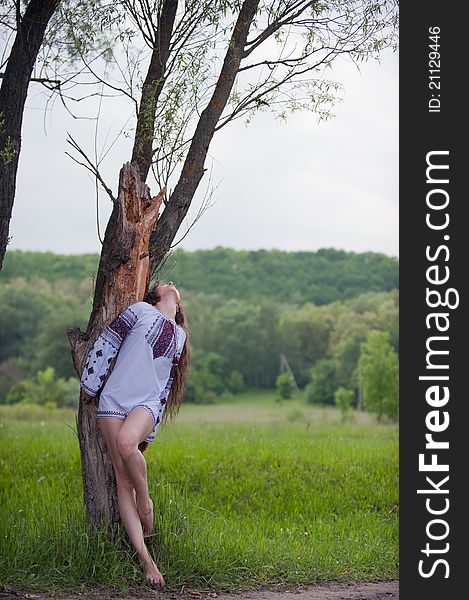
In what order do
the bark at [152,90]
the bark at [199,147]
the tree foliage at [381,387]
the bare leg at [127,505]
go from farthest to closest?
1. the tree foliage at [381,387]
2. the bark at [152,90]
3. the bark at [199,147]
4. the bare leg at [127,505]

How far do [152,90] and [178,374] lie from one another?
2.09 meters

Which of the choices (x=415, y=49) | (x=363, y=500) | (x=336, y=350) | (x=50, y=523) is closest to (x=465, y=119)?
(x=415, y=49)

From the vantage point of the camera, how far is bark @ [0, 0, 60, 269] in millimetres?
6059

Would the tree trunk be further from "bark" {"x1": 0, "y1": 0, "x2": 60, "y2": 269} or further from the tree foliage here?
the tree foliage

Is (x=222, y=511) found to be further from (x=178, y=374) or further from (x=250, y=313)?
(x=250, y=313)

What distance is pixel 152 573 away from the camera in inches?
214

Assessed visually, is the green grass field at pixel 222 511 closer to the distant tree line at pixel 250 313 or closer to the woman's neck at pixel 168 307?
the woman's neck at pixel 168 307

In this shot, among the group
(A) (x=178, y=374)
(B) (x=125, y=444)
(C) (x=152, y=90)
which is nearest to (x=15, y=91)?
(C) (x=152, y=90)

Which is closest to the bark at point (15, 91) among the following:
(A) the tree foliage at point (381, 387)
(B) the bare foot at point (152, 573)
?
(B) the bare foot at point (152, 573)

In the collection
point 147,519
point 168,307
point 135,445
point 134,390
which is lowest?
point 147,519

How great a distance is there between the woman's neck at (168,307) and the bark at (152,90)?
0.98m

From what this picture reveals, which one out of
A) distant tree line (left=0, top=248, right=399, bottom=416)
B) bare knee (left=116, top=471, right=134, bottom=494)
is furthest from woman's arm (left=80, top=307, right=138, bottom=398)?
distant tree line (left=0, top=248, right=399, bottom=416)

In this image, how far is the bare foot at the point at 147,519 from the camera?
18.5ft

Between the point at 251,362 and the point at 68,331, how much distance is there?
29.3 meters
